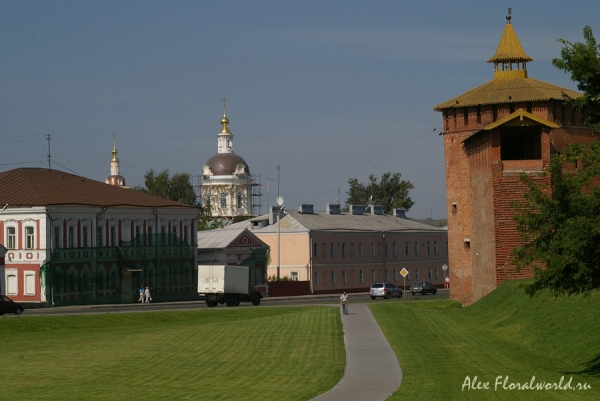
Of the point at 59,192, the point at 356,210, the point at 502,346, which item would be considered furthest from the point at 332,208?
the point at 502,346

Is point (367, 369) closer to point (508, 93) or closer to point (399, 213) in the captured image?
point (508, 93)

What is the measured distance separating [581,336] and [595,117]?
776 cm

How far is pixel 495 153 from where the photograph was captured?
47.7 m

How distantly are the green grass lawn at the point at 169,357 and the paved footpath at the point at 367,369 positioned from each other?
1.40ft

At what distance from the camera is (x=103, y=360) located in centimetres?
3050

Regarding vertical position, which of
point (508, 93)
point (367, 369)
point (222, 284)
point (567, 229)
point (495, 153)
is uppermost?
point (508, 93)

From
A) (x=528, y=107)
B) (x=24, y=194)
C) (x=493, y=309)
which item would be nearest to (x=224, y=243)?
(x=24, y=194)

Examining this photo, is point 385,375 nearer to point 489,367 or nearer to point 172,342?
point 489,367

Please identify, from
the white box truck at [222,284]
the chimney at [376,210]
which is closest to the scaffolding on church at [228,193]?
the chimney at [376,210]

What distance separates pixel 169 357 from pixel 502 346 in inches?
405

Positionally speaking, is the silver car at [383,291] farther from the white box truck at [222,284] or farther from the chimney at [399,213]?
the chimney at [399,213]

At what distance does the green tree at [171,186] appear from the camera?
464ft

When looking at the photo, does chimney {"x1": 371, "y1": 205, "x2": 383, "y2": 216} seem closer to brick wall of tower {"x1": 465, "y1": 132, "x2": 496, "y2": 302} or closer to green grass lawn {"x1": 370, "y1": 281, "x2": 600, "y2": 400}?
brick wall of tower {"x1": 465, "y1": 132, "x2": 496, "y2": 302}

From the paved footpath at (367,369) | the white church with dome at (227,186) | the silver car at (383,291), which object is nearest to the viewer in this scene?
the paved footpath at (367,369)
